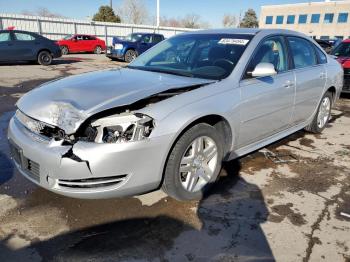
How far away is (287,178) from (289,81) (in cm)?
122

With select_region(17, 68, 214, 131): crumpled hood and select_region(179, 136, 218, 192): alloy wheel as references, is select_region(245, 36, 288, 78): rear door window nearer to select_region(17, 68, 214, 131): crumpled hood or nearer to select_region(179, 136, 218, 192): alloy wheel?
select_region(17, 68, 214, 131): crumpled hood

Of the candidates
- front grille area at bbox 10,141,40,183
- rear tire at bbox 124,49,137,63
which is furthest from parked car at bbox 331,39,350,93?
rear tire at bbox 124,49,137,63

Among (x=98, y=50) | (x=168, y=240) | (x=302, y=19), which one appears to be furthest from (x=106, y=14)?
(x=168, y=240)

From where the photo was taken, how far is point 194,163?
3127mm

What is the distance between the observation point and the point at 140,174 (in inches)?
104

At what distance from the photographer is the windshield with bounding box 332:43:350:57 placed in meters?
9.02

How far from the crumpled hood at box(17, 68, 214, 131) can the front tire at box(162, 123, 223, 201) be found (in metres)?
0.50

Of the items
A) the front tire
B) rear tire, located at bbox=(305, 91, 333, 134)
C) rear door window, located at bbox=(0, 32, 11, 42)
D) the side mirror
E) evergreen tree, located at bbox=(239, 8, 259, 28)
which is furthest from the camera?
evergreen tree, located at bbox=(239, 8, 259, 28)

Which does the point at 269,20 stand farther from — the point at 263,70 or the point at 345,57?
the point at 263,70

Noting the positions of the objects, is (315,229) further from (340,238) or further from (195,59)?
(195,59)

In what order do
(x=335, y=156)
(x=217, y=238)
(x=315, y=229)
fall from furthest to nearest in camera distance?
(x=335, y=156)
(x=315, y=229)
(x=217, y=238)

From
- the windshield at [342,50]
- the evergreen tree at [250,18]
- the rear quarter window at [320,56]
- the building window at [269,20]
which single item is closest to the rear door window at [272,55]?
the rear quarter window at [320,56]

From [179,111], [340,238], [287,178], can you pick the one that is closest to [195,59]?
[179,111]

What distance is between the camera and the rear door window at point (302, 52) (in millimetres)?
4406
